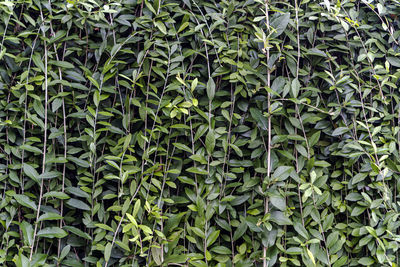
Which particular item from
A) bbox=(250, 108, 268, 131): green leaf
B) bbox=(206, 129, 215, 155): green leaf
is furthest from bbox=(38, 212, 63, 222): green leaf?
bbox=(250, 108, 268, 131): green leaf

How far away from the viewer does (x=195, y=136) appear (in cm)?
135

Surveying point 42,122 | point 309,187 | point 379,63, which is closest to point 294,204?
point 309,187

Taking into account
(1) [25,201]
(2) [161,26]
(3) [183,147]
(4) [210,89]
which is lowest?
(1) [25,201]

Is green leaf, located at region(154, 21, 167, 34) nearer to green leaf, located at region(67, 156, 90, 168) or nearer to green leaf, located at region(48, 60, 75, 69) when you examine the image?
green leaf, located at region(48, 60, 75, 69)

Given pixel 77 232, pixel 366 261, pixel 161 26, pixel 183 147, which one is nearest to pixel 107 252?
pixel 77 232

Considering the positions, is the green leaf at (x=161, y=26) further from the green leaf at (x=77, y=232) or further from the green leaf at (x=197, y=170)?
the green leaf at (x=77, y=232)

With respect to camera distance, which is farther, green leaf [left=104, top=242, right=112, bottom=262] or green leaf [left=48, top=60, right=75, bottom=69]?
green leaf [left=48, top=60, right=75, bottom=69]

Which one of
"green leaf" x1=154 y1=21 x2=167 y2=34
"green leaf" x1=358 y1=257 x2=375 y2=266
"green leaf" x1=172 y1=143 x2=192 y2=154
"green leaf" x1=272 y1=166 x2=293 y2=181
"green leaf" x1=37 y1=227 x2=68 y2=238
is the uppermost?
"green leaf" x1=154 y1=21 x2=167 y2=34

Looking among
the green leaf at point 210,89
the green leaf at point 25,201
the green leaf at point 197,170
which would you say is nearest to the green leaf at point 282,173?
the green leaf at point 197,170

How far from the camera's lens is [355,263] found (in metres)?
1.36

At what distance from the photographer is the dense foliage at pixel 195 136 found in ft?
4.29

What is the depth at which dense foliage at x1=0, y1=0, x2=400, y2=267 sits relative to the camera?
51.5 inches

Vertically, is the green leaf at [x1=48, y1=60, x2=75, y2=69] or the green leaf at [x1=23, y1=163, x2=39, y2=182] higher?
the green leaf at [x1=48, y1=60, x2=75, y2=69]

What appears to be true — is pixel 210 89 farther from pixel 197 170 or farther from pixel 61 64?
pixel 61 64
